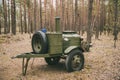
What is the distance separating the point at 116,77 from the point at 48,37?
11.7 feet

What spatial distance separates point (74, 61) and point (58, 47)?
3.44 ft

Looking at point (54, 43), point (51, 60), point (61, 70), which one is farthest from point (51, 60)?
point (54, 43)

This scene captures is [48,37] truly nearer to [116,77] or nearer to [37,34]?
[37,34]

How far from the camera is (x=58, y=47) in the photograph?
437 inches

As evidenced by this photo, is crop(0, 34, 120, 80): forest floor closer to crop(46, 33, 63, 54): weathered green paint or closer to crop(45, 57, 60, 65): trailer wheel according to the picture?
crop(45, 57, 60, 65): trailer wheel

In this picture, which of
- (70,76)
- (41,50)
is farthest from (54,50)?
(70,76)

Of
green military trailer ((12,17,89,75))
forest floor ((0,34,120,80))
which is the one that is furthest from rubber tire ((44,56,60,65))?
green military trailer ((12,17,89,75))

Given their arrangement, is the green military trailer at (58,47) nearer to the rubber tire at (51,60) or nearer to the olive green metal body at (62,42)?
the olive green metal body at (62,42)

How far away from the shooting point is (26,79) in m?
10.1

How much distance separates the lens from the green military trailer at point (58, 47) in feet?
35.0

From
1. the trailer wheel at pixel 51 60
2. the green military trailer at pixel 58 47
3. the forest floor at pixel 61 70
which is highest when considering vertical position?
the green military trailer at pixel 58 47

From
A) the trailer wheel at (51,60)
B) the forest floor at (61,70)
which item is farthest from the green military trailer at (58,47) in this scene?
the trailer wheel at (51,60)

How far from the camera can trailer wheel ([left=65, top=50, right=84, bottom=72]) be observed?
35.9 ft

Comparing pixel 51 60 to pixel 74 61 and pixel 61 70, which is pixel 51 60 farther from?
pixel 74 61
